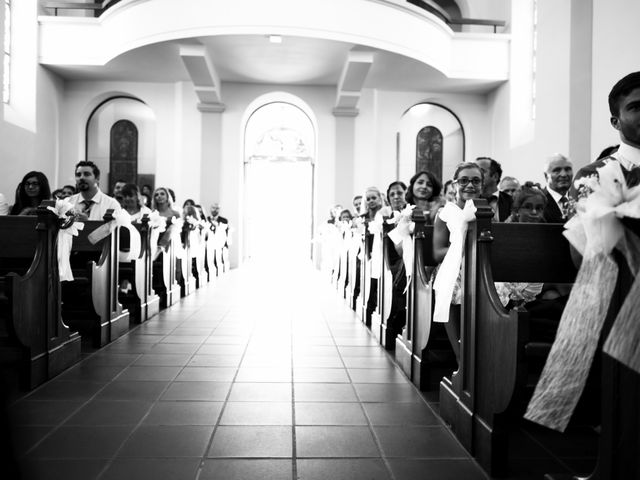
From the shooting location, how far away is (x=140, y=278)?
580 cm

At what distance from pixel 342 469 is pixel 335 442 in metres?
0.29

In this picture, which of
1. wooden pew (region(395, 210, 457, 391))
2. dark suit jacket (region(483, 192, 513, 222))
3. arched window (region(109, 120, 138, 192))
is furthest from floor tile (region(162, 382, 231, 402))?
arched window (region(109, 120, 138, 192))

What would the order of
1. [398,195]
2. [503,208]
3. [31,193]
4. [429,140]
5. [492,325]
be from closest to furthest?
[492,325] → [503,208] → [31,193] → [398,195] → [429,140]

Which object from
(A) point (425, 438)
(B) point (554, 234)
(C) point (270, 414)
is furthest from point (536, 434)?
(C) point (270, 414)

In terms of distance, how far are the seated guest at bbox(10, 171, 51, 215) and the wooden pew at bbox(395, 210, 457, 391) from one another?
3.56 m

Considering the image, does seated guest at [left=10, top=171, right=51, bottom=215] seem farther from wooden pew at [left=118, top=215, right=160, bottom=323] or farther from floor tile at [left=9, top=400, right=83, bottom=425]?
floor tile at [left=9, top=400, right=83, bottom=425]

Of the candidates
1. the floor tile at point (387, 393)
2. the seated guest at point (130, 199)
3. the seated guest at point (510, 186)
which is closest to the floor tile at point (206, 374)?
the floor tile at point (387, 393)

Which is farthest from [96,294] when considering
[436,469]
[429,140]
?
[429,140]

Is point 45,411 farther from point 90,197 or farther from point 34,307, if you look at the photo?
point 90,197

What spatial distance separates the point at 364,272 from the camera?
6.24 m

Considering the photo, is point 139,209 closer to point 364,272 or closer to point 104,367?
point 364,272

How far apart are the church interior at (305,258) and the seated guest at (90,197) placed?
5.8 inches

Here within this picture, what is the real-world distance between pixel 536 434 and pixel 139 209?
5704 mm

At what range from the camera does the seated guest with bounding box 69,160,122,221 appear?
215 inches
